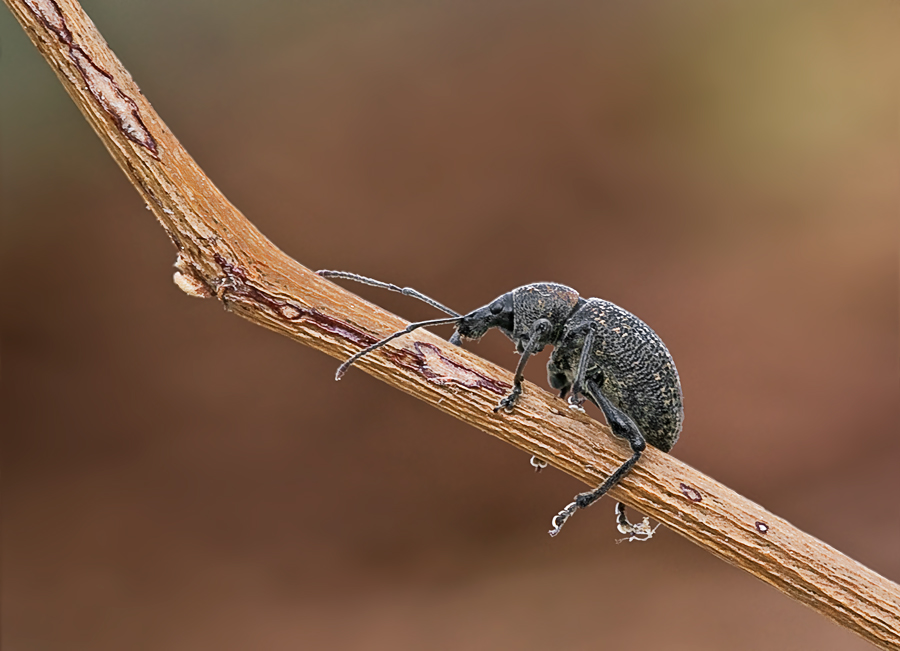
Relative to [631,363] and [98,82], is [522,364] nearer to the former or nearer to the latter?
[631,363]

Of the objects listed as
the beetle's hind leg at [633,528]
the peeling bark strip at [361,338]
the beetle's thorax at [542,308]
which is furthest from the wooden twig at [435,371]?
the beetle's thorax at [542,308]

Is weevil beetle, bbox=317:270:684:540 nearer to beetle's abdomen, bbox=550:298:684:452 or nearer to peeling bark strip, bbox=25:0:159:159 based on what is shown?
beetle's abdomen, bbox=550:298:684:452

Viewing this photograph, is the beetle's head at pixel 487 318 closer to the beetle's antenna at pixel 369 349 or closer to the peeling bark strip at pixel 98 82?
the beetle's antenna at pixel 369 349

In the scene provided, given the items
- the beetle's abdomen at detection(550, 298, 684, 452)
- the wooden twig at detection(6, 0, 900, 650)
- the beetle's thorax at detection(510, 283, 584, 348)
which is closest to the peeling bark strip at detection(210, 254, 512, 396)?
the wooden twig at detection(6, 0, 900, 650)

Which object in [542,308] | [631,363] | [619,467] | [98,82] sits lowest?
[619,467]

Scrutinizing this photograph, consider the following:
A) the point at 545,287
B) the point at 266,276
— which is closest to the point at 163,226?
the point at 266,276

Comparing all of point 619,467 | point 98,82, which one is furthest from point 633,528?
point 98,82

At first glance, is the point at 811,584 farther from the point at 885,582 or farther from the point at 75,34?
the point at 75,34
